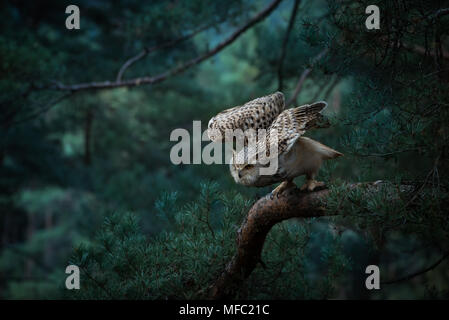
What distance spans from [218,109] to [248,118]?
4502 mm

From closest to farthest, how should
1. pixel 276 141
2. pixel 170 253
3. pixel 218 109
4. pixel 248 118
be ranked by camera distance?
pixel 276 141
pixel 248 118
pixel 170 253
pixel 218 109

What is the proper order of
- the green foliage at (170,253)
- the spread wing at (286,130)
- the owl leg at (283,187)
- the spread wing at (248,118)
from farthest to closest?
1. the green foliage at (170,253)
2. the owl leg at (283,187)
3. the spread wing at (248,118)
4. the spread wing at (286,130)

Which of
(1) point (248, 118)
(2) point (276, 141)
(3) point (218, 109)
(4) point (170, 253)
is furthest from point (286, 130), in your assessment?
(3) point (218, 109)

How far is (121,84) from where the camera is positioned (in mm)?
3441

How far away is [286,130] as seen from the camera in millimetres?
1303

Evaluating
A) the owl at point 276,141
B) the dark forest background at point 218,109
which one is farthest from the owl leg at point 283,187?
the dark forest background at point 218,109

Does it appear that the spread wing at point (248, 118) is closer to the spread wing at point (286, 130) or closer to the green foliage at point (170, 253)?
the spread wing at point (286, 130)

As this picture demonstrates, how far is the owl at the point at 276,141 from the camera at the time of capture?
130cm

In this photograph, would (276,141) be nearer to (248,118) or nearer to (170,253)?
(248,118)

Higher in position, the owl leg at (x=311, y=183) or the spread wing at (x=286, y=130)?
the spread wing at (x=286, y=130)

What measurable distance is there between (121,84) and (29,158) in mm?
4526

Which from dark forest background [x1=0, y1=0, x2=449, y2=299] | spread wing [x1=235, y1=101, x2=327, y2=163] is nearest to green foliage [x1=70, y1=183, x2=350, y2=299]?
dark forest background [x1=0, y1=0, x2=449, y2=299]

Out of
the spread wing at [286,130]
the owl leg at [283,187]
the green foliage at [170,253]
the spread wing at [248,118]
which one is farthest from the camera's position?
the green foliage at [170,253]
